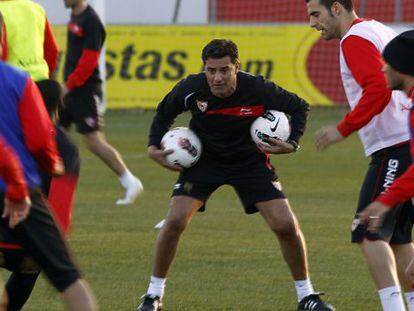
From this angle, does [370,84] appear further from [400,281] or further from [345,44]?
[400,281]

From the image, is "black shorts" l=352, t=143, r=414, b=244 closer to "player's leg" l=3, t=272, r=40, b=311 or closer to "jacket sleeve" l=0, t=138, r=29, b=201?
"player's leg" l=3, t=272, r=40, b=311

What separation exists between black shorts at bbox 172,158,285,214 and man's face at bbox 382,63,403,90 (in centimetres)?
196

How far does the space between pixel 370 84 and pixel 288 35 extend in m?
16.4

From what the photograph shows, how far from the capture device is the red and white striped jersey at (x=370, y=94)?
23.1 ft

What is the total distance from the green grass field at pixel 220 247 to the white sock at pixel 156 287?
158 millimetres

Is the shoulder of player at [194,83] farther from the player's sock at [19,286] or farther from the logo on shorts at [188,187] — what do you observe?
the player's sock at [19,286]

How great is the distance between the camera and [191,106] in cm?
840

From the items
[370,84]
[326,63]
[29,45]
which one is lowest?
[326,63]

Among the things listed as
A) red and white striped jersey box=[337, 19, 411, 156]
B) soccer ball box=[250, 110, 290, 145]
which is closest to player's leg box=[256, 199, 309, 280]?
soccer ball box=[250, 110, 290, 145]

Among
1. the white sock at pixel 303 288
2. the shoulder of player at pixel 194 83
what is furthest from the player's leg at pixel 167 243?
the white sock at pixel 303 288

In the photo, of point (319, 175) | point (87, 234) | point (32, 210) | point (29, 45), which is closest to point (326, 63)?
point (319, 175)

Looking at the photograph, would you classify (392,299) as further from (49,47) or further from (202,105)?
(49,47)

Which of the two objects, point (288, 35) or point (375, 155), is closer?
point (375, 155)

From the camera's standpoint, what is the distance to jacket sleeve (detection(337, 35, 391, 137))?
705 centimetres
